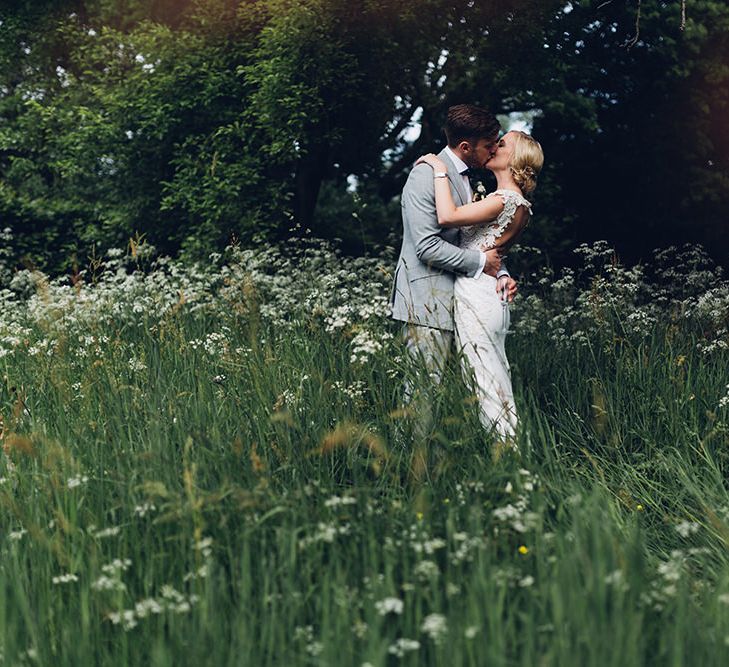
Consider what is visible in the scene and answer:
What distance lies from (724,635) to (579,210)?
12817 millimetres

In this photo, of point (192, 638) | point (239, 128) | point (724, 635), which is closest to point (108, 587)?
point (192, 638)

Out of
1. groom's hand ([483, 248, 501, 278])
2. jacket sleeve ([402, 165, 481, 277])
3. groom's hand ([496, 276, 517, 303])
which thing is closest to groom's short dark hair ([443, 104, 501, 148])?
jacket sleeve ([402, 165, 481, 277])

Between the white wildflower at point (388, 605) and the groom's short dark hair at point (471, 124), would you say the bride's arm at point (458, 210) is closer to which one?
the groom's short dark hair at point (471, 124)

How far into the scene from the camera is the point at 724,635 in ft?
8.43

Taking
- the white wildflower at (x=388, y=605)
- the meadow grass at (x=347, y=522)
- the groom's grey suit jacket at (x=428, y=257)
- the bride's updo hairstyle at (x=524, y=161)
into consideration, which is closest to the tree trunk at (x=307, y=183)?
the meadow grass at (x=347, y=522)

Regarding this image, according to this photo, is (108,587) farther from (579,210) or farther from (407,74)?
(579,210)

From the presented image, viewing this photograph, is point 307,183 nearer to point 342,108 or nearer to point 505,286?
point 342,108

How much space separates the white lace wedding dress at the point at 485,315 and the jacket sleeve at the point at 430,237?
9 cm

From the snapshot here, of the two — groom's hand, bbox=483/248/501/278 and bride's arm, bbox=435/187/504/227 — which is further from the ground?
bride's arm, bbox=435/187/504/227

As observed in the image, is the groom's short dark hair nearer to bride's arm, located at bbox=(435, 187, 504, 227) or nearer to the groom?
the groom

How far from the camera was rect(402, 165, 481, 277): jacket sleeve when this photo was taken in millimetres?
4613

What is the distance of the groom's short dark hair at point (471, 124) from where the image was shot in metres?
4.64

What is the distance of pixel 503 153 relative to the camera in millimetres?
4723

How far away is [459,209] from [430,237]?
8.1 inches
